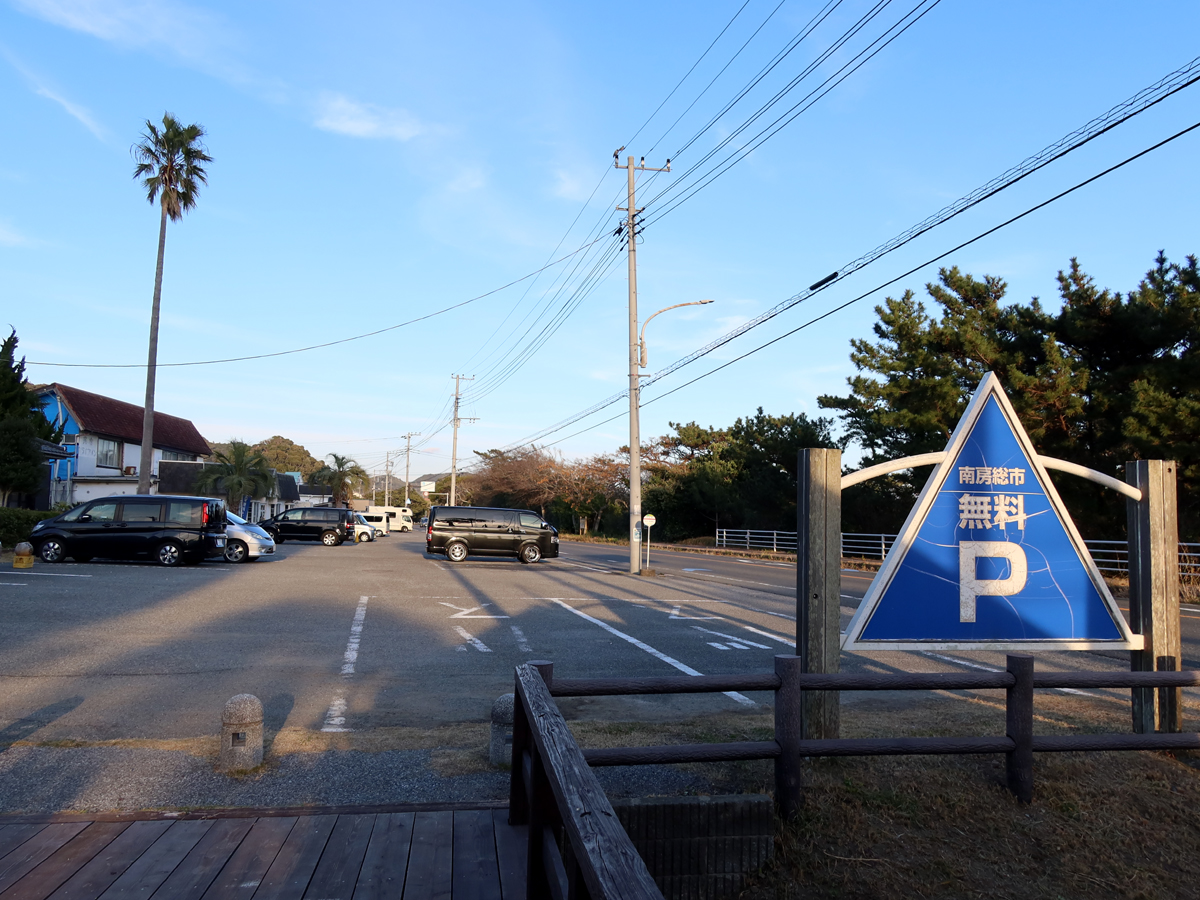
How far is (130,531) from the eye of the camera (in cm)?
2134

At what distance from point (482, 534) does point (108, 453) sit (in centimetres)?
2950

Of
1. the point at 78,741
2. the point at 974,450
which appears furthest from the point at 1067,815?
the point at 78,741

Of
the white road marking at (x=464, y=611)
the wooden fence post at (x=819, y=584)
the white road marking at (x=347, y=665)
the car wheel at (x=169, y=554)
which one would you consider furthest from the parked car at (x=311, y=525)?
the wooden fence post at (x=819, y=584)

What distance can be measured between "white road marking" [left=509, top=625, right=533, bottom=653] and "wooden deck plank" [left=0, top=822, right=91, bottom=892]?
6.86 meters

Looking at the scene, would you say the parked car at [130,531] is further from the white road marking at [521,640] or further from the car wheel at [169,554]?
the white road marking at [521,640]

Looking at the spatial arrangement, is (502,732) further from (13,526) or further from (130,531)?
(13,526)

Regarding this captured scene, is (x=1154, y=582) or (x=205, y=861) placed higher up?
(x=1154, y=582)

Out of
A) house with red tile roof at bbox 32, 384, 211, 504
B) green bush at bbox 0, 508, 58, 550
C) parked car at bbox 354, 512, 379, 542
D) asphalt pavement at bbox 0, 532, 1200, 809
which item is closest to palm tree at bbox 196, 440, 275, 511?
house with red tile roof at bbox 32, 384, 211, 504

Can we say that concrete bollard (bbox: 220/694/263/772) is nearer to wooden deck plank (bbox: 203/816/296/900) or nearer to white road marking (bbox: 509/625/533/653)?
wooden deck plank (bbox: 203/816/296/900)

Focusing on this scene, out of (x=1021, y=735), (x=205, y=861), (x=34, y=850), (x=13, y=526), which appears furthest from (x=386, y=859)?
(x=13, y=526)

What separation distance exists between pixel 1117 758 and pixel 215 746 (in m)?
5.86

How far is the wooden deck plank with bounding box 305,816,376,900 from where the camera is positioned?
142 inches

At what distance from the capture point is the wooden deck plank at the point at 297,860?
11.8 ft

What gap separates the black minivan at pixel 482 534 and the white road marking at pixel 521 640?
15380 mm
